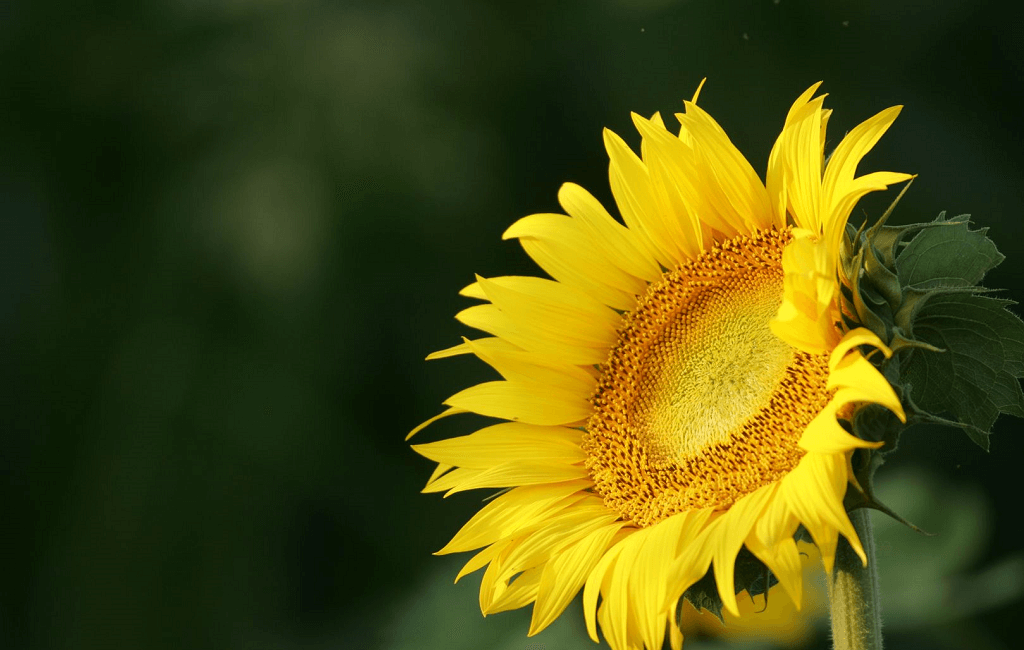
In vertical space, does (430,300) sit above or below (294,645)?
above

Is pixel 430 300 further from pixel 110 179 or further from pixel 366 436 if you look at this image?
pixel 110 179

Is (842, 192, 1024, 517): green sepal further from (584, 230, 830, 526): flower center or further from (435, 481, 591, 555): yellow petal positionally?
(435, 481, 591, 555): yellow petal

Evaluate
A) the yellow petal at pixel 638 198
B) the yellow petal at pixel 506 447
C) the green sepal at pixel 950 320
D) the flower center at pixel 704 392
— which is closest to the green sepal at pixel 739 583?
the flower center at pixel 704 392

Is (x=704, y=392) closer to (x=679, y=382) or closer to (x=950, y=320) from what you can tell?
(x=679, y=382)

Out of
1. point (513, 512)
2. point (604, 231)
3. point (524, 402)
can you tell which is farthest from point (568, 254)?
point (513, 512)

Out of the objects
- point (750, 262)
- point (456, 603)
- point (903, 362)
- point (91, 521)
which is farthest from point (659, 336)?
point (91, 521)

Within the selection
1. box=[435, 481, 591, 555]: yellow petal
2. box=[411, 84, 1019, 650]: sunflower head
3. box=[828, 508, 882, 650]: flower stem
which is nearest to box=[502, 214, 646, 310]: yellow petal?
box=[411, 84, 1019, 650]: sunflower head

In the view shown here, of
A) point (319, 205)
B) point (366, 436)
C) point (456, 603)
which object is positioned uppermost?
point (319, 205)
